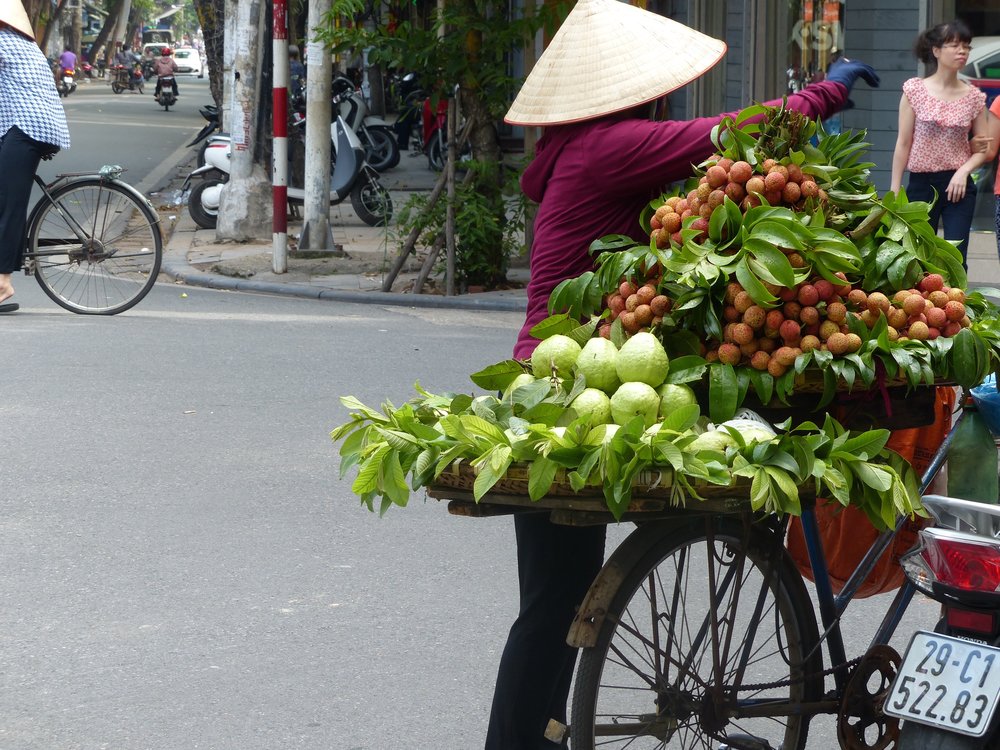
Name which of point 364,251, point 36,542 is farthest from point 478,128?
point 36,542

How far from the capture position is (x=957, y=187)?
8.73 meters

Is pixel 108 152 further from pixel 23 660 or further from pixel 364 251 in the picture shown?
pixel 23 660

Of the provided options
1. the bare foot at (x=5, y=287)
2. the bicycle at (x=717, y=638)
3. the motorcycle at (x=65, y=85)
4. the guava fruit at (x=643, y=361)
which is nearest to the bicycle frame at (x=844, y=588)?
the bicycle at (x=717, y=638)

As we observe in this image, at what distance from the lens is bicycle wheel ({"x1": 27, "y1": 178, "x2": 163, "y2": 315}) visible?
29.3 ft

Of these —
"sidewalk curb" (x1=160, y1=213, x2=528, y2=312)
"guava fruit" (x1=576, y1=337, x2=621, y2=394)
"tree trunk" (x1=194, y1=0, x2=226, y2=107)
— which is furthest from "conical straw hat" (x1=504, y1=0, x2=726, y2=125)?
"tree trunk" (x1=194, y1=0, x2=226, y2=107)

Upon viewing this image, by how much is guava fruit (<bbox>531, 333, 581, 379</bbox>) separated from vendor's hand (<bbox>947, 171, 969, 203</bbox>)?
6421 mm

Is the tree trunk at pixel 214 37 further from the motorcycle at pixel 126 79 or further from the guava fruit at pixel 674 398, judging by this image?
the motorcycle at pixel 126 79

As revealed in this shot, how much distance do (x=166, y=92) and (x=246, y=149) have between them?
32.6 m

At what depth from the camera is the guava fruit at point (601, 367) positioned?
282 centimetres

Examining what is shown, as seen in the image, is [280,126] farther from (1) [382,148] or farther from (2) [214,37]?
(2) [214,37]

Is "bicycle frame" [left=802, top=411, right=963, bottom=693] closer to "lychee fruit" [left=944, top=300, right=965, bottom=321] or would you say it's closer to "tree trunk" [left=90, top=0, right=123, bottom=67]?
"lychee fruit" [left=944, top=300, right=965, bottom=321]

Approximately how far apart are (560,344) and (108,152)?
23.9m

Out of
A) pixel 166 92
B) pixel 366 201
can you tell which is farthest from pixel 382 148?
pixel 166 92

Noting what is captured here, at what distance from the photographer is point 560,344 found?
9.59ft
